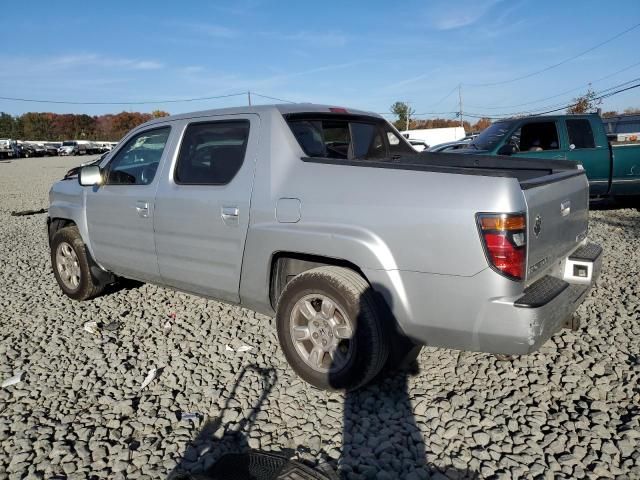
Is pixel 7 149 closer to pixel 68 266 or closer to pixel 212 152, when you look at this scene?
pixel 68 266

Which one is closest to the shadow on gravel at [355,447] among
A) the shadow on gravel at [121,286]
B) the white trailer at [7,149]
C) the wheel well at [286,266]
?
the wheel well at [286,266]

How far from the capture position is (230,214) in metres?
3.41

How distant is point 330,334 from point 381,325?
1.27 ft

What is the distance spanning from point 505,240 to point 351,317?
981 mm

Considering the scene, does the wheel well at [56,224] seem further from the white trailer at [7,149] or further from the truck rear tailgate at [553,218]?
the white trailer at [7,149]

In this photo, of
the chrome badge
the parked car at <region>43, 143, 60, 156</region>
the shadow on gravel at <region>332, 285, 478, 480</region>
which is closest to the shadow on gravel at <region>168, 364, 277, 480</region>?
the shadow on gravel at <region>332, 285, 478, 480</region>

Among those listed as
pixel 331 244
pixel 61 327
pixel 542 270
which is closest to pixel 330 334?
pixel 331 244

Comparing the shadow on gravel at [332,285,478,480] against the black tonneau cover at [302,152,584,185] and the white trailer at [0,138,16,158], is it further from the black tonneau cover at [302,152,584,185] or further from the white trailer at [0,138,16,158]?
the white trailer at [0,138,16,158]

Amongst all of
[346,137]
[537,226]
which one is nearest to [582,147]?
[346,137]

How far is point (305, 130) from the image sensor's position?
3.53 meters

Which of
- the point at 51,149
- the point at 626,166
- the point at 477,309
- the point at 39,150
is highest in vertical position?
the point at 51,149

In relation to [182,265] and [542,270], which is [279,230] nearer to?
[182,265]

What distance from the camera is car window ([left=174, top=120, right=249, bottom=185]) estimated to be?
3.54 m

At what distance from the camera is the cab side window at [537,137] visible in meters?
8.63
